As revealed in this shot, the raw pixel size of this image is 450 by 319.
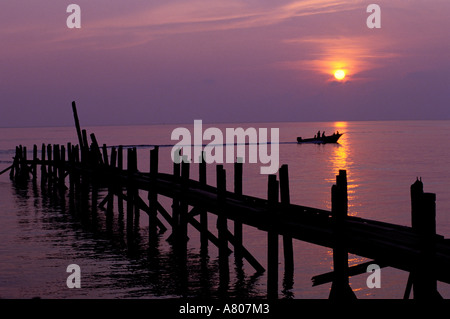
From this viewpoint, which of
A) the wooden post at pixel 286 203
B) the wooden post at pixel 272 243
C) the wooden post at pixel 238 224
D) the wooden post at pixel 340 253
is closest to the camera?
the wooden post at pixel 340 253

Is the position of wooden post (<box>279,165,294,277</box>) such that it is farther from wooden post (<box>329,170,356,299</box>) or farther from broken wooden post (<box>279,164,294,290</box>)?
wooden post (<box>329,170,356,299</box>)

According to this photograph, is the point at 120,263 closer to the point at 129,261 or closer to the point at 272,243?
the point at 129,261

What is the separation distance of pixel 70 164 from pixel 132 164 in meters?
10.8

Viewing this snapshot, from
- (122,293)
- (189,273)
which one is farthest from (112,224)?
(122,293)

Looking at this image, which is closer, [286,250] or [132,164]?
[286,250]

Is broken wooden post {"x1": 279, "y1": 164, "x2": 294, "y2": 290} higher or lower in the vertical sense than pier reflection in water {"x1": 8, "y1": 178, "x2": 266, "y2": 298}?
higher

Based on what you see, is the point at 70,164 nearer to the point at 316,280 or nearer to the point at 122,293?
the point at 122,293

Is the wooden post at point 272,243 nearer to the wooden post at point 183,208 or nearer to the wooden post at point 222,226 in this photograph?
the wooden post at point 222,226

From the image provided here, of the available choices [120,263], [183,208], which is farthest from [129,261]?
[183,208]

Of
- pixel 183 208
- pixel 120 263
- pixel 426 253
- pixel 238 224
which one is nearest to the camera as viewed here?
pixel 426 253

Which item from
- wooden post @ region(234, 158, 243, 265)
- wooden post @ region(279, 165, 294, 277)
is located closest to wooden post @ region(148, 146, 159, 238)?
wooden post @ region(234, 158, 243, 265)

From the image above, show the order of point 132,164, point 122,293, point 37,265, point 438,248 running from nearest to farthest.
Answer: point 438,248
point 122,293
point 37,265
point 132,164

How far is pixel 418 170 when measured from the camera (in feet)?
179

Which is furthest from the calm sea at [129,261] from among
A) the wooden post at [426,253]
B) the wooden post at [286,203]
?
the wooden post at [426,253]
